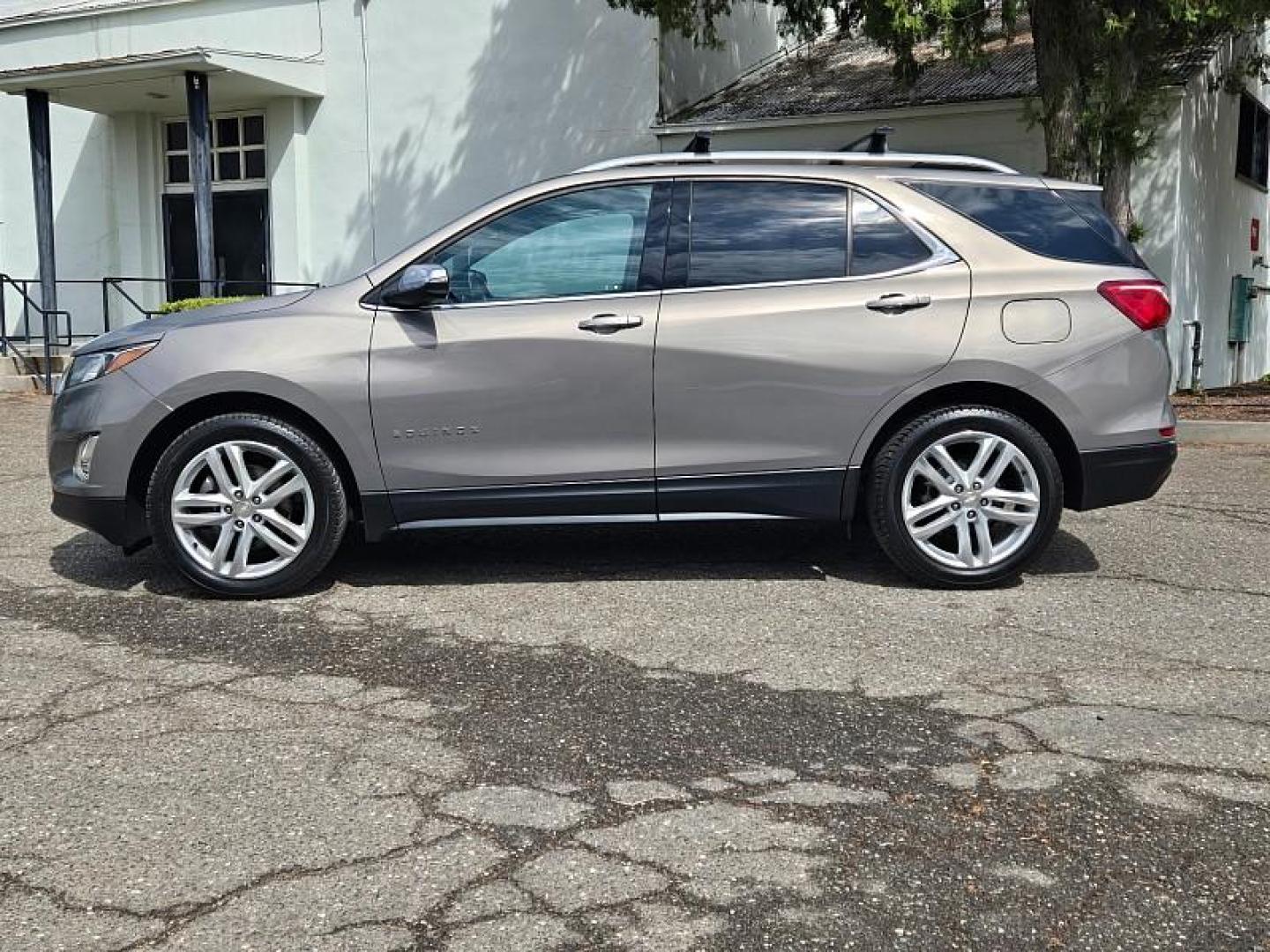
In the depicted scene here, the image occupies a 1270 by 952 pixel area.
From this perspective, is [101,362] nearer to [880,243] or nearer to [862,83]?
[880,243]

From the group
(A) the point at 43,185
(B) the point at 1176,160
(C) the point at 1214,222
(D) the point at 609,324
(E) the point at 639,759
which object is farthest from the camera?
(A) the point at 43,185

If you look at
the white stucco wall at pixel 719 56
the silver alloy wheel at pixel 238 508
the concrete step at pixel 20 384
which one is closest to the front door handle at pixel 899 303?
the silver alloy wheel at pixel 238 508

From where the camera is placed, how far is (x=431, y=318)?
5348 millimetres

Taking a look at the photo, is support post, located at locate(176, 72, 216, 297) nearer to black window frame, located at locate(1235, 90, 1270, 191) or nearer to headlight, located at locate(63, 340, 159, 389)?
headlight, located at locate(63, 340, 159, 389)

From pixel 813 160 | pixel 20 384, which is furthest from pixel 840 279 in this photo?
pixel 20 384

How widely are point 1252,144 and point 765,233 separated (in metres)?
15.1

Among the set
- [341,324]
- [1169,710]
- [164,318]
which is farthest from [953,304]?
[164,318]

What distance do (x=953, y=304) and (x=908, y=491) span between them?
796 millimetres

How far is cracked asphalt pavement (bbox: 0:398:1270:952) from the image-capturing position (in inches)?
107

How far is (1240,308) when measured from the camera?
17109mm

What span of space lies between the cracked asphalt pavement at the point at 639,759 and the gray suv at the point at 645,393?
40 cm

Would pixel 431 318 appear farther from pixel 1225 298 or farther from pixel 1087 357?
pixel 1225 298

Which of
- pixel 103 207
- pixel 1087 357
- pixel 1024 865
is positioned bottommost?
pixel 1024 865

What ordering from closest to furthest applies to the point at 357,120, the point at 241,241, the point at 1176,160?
the point at 1176,160
the point at 357,120
the point at 241,241
